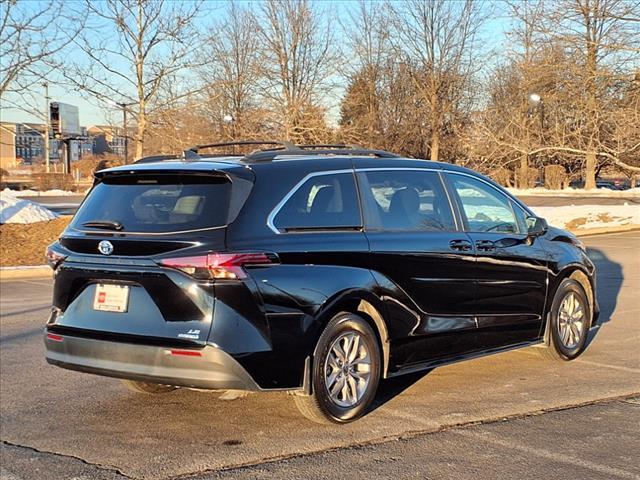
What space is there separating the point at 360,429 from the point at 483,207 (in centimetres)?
238

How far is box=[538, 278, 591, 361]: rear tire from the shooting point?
699cm

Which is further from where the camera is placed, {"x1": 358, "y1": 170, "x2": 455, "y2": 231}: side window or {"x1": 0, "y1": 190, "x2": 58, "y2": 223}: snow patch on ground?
{"x1": 0, "y1": 190, "x2": 58, "y2": 223}: snow patch on ground

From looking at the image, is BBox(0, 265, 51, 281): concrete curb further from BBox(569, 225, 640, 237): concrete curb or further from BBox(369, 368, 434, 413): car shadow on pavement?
BBox(569, 225, 640, 237): concrete curb

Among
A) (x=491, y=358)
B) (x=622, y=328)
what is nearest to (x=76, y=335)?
(x=491, y=358)

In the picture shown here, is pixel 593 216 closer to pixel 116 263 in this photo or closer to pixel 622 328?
pixel 622 328

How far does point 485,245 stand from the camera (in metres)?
6.32

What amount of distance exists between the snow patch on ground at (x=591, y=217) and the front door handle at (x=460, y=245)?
18604mm

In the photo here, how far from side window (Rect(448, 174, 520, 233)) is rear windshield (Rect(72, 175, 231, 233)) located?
2280mm

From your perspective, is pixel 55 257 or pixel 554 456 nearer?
pixel 554 456

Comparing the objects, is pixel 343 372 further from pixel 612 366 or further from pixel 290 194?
pixel 612 366

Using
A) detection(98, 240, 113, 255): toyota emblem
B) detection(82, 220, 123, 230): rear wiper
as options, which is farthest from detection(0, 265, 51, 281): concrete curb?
detection(98, 240, 113, 255): toyota emblem

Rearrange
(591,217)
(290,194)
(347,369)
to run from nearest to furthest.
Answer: (290,194)
(347,369)
(591,217)

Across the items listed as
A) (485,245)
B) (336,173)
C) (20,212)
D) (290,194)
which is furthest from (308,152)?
(20,212)

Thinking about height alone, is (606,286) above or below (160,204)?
below
